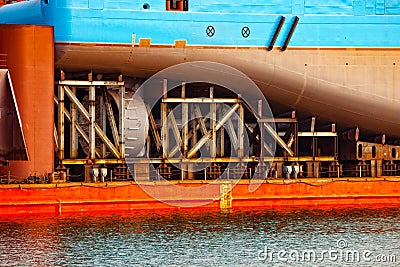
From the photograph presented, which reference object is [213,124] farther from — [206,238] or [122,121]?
[206,238]

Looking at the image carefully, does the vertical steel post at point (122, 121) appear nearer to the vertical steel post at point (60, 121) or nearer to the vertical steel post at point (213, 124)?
the vertical steel post at point (60, 121)

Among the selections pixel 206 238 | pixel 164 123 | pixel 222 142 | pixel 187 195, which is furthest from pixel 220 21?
pixel 206 238

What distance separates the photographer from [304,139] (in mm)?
47062

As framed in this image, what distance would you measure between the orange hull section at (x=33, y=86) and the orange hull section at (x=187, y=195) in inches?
48.5

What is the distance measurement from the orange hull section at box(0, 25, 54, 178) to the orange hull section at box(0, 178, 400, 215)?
1231mm

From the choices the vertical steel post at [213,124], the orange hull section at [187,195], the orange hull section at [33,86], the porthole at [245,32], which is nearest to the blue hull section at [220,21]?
the porthole at [245,32]

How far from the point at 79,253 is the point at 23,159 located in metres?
6.94

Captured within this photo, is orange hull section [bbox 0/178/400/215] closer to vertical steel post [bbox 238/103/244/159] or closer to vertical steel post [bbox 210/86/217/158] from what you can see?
vertical steel post [bbox 210/86/217/158]

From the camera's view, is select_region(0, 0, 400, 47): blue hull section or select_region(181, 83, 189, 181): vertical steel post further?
select_region(181, 83, 189, 181): vertical steel post

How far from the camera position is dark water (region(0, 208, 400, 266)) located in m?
33.2

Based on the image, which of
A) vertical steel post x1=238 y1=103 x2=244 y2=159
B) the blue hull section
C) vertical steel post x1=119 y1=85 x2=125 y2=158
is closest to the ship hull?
the blue hull section

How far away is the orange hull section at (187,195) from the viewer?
3909cm

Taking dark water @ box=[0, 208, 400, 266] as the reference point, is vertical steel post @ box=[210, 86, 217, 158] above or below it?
above

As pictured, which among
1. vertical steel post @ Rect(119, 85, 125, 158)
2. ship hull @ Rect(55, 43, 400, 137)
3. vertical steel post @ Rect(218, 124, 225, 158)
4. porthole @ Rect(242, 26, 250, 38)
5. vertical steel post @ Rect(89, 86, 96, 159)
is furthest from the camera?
vertical steel post @ Rect(218, 124, 225, 158)
